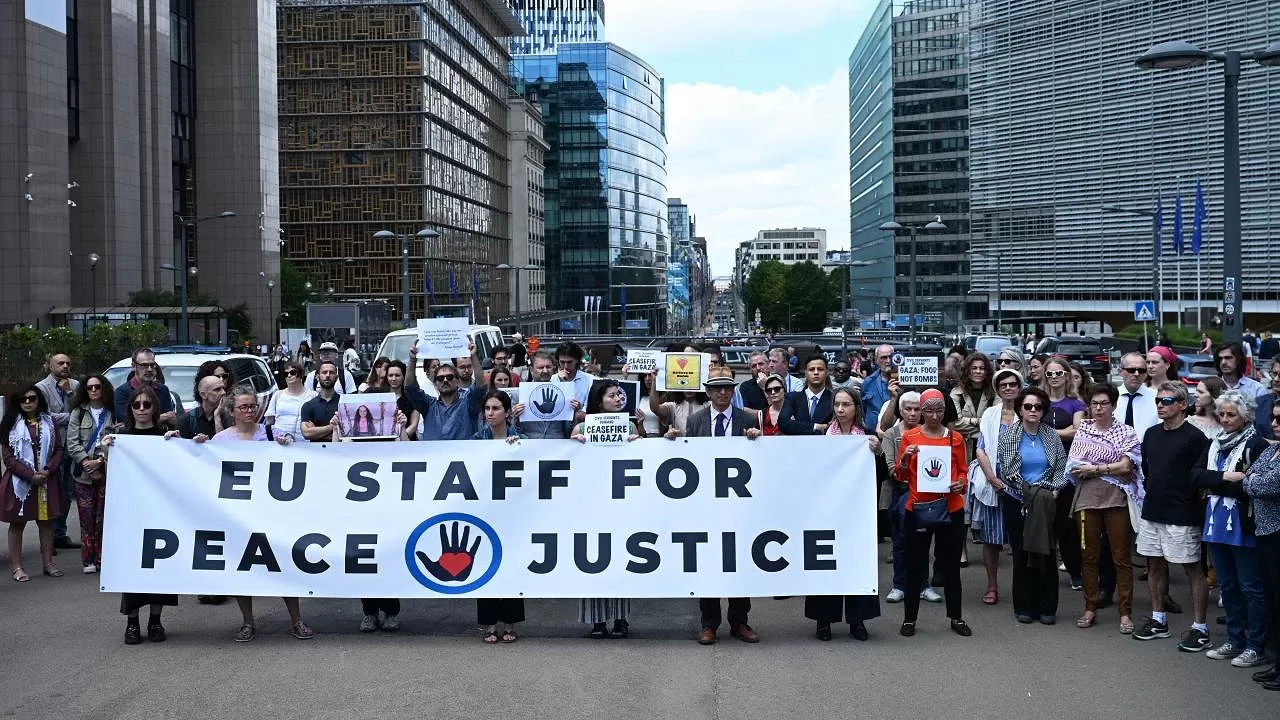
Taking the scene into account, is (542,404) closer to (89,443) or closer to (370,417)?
(370,417)

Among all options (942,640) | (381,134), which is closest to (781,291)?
(381,134)

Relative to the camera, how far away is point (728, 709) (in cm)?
765

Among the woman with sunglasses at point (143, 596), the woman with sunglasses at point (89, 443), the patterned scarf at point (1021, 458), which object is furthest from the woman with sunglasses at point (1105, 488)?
the woman with sunglasses at point (89, 443)

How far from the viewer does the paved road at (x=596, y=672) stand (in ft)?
25.2

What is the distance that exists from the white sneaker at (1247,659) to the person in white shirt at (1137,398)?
3.01 metres

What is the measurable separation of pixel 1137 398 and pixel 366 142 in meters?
91.4

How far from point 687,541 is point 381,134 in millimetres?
92096

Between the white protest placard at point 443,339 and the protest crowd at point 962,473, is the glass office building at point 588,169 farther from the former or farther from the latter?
the protest crowd at point 962,473

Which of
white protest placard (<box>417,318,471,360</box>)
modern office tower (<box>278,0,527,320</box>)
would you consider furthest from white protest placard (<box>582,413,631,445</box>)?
modern office tower (<box>278,0,527,320</box>)

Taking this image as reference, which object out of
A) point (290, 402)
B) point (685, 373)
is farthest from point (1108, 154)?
point (290, 402)

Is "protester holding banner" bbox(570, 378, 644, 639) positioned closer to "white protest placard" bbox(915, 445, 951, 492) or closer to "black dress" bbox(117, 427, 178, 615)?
"white protest placard" bbox(915, 445, 951, 492)

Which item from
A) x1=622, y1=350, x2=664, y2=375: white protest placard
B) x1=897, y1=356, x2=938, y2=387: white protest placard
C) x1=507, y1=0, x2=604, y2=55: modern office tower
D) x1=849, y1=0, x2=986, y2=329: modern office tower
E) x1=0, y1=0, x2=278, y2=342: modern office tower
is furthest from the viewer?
x1=507, y1=0, x2=604, y2=55: modern office tower

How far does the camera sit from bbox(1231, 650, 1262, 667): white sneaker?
339 inches

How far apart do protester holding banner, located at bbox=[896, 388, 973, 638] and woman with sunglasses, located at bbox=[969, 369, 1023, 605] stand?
0.79m
